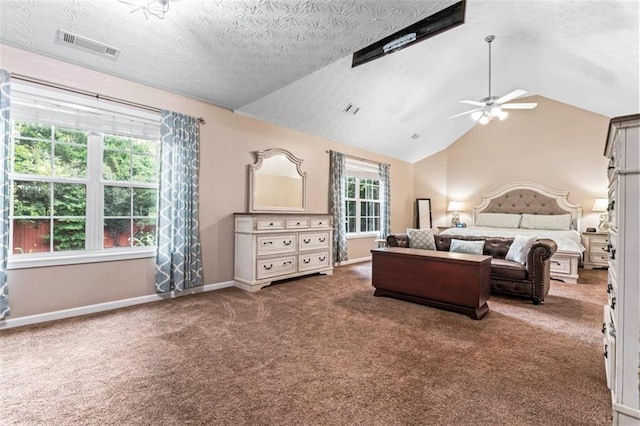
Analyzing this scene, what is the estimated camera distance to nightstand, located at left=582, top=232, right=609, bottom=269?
5.47m

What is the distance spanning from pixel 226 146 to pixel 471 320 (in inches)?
145

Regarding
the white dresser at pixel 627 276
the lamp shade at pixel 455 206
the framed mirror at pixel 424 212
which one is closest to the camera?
the white dresser at pixel 627 276

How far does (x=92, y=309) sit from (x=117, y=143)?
1.82 m

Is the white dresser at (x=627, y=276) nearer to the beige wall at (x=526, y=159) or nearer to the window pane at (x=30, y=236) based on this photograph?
the window pane at (x=30, y=236)

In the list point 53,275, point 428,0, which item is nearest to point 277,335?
point 53,275

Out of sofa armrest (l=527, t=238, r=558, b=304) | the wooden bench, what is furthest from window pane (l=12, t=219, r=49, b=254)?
sofa armrest (l=527, t=238, r=558, b=304)

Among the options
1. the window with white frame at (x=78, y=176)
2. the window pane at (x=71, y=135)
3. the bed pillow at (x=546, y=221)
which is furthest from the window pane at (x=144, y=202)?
the bed pillow at (x=546, y=221)

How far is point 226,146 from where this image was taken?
4145mm

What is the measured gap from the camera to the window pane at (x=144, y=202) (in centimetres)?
348

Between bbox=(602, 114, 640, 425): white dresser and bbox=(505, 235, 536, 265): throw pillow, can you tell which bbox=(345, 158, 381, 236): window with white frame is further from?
bbox=(602, 114, 640, 425): white dresser

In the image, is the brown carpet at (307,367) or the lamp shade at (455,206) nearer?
the brown carpet at (307,367)

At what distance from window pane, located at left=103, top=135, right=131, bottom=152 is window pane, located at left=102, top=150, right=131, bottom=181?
0.05 m

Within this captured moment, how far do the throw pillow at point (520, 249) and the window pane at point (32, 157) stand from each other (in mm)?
5312

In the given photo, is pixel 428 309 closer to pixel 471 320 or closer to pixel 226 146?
pixel 471 320
